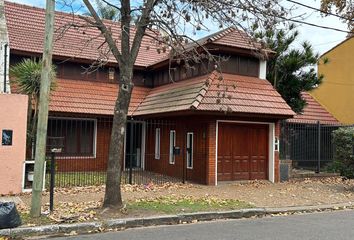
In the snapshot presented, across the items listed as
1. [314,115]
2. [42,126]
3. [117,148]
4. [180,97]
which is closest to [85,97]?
[180,97]

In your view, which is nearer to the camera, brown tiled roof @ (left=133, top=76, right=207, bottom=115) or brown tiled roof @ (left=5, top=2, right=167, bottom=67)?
brown tiled roof @ (left=133, top=76, right=207, bottom=115)

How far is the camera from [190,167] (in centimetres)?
1794

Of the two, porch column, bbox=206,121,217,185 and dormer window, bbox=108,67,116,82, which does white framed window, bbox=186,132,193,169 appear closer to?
porch column, bbox=206,121,217,185

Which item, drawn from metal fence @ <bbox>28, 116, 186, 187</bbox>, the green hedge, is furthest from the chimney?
the green hedge

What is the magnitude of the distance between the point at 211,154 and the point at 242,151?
178cm

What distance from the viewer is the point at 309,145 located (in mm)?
21688

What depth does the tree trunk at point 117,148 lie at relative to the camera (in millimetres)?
10461

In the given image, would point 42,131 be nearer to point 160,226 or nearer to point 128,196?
point 160,226

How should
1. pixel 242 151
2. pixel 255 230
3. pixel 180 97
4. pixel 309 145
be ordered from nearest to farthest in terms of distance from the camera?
pixel 255 230
pixel 180 97
pixel 242 151
pixel 309 145

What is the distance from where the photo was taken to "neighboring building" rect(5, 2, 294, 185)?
1691 cm

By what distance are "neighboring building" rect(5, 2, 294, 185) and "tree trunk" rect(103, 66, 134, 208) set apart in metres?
5.19

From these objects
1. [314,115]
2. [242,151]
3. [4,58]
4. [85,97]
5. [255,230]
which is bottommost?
[255,230]

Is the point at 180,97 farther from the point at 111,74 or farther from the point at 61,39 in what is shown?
the point at 61,39

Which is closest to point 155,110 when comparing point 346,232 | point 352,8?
point 346,232
